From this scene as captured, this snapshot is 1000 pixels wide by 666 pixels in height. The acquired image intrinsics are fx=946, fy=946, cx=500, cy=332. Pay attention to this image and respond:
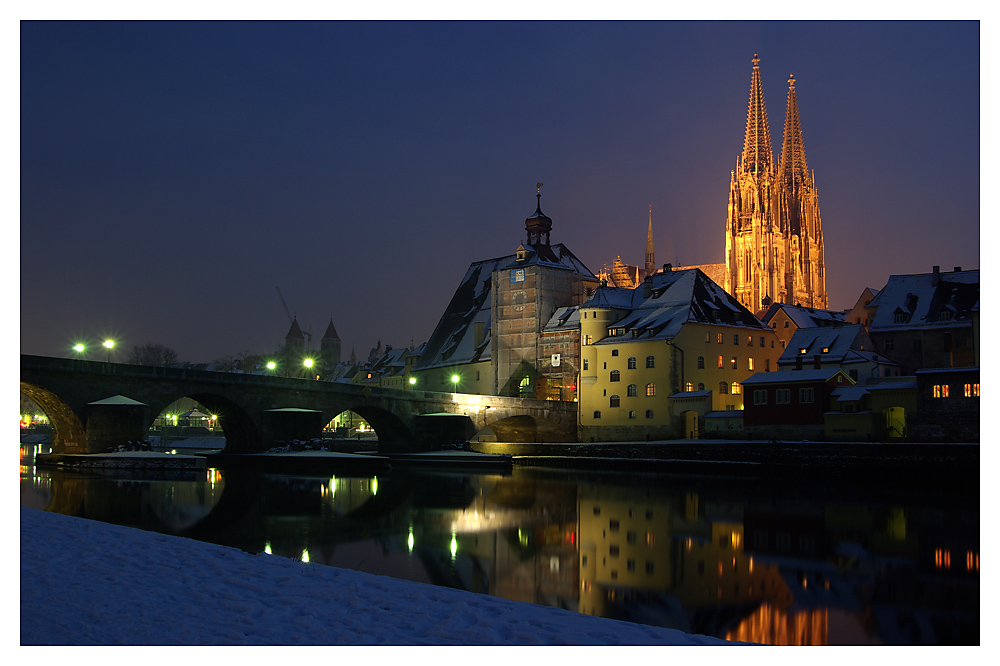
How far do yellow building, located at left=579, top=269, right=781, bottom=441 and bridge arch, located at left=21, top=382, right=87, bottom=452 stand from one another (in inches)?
1538

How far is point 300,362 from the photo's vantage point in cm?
15012

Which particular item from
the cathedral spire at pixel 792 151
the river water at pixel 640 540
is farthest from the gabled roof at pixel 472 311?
the cathedral spire at pixel 792 151

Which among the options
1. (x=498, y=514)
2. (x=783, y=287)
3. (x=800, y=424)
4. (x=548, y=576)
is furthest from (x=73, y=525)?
(x=783, y=287)

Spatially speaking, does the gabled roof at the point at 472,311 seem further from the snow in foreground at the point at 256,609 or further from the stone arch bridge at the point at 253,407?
the snow in foreground at the point at 256,609

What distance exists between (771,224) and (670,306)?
294ft

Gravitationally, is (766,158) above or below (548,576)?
above

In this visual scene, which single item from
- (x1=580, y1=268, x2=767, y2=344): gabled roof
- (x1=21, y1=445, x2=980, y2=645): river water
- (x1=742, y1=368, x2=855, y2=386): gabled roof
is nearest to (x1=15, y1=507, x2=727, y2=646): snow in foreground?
(x1=21, y1=445, x2=980, y2=645): river water

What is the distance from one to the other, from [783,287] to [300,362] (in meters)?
81.0

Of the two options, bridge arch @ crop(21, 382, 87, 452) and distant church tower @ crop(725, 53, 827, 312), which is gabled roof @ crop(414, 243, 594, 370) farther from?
distant church tower @ crop(725, 53, 827, 312)

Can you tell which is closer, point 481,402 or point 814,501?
point 814,501
